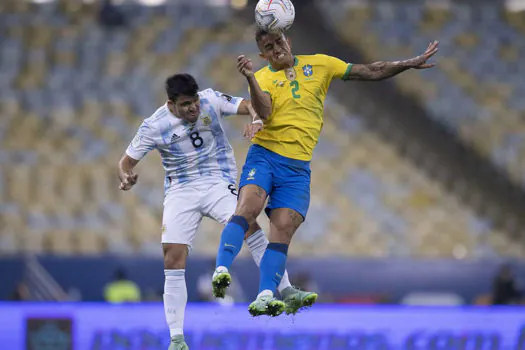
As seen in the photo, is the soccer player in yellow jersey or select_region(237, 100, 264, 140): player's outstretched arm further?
the soccer player in yellow jersey

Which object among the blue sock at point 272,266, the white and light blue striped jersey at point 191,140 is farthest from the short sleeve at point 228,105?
the blue sock at point 272,266

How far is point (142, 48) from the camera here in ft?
68.2

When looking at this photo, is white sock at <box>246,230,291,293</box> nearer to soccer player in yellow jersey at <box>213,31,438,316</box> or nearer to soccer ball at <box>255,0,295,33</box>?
soccer player in yellow jersey at <box>213,31,438,316</box>

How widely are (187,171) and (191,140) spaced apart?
288 millimetres

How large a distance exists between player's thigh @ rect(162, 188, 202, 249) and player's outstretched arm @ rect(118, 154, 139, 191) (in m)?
0.48

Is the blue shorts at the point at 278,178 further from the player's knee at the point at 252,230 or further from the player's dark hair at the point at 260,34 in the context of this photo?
the player's dark hair at the point at 260,34

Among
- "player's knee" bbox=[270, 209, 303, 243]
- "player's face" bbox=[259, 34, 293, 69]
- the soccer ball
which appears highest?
the soccer ball

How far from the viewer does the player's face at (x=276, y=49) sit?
8.27 m

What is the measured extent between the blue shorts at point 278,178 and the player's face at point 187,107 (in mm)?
552

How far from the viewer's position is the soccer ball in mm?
8156

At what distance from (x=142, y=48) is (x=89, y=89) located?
147cm

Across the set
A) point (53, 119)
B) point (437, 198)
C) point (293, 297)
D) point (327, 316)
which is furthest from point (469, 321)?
point (53, 119)

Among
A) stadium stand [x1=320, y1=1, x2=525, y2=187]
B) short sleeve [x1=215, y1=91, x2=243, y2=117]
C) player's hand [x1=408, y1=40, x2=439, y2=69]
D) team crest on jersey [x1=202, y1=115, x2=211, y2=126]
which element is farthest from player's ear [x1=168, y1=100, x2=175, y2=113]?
stadium stand [x1=320, y1=1, x2=525, y2=187]

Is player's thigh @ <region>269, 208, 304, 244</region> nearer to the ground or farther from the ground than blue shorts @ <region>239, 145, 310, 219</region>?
nearer to the ground
